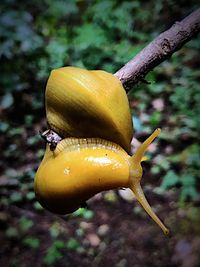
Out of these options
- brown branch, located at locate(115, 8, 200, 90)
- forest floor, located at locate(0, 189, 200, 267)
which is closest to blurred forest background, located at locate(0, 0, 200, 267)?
forest floor, located at locate(0, 189, 200, 267)

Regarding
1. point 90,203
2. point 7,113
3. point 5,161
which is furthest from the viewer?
point 7,113

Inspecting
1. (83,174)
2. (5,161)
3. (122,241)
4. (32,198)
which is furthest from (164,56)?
Answer: (5,161)

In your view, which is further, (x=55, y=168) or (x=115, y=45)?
(x=115, y=45)

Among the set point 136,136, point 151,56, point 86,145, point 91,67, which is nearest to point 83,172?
point 86,145

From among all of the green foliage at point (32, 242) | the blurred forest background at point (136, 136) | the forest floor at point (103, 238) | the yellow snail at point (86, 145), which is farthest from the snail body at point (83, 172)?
the green foliage at point (32, 242)

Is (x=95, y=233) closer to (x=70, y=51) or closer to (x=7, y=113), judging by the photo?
(x=7, y=113)

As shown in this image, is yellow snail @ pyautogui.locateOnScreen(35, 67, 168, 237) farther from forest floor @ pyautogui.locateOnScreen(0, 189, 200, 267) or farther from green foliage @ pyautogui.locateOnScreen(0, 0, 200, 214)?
green foliage @ pyautogui.locateOnScreen(0, 0, 200, 214)
